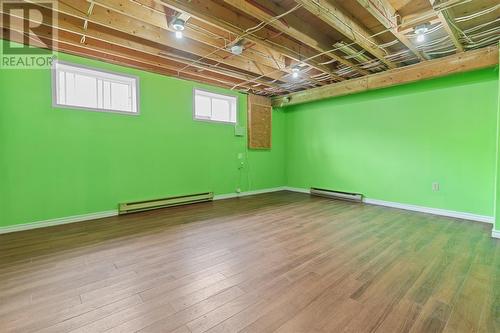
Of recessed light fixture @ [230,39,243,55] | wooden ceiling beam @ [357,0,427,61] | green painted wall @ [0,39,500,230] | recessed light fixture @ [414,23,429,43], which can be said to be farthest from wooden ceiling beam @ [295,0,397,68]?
green painted wall @ [0,39,500,230]

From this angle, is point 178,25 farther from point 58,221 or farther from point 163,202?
point 58,221

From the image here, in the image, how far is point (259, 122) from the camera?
6352 millimetres

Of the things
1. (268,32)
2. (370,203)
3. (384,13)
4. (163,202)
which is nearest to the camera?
(384,13)

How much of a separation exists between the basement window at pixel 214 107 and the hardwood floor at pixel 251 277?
9.14 feet

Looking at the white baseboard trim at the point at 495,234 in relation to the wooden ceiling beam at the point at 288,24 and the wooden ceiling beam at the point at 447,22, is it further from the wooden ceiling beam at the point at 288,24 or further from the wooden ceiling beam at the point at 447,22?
the wooden ceiling beam at the point at 288,24

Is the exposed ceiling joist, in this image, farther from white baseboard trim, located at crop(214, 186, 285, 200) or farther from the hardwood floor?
white baseboard trim, located at crop(214, 186, 285, 200)

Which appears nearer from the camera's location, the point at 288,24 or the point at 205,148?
the point at 288,24

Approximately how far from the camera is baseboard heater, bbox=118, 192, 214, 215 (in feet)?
13.9

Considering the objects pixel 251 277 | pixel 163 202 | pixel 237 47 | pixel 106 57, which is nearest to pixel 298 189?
pixel 163 202

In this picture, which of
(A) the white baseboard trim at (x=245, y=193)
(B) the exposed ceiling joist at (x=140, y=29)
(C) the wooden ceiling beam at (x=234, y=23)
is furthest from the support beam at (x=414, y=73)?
(A) the white baseboard trim at (x=245, y=193)

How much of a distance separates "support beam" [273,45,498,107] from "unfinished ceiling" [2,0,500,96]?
122mm

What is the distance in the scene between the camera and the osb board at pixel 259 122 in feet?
20.2

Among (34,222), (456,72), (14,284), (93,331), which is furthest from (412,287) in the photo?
(34,222)

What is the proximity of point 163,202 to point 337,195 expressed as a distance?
406 centimetres
